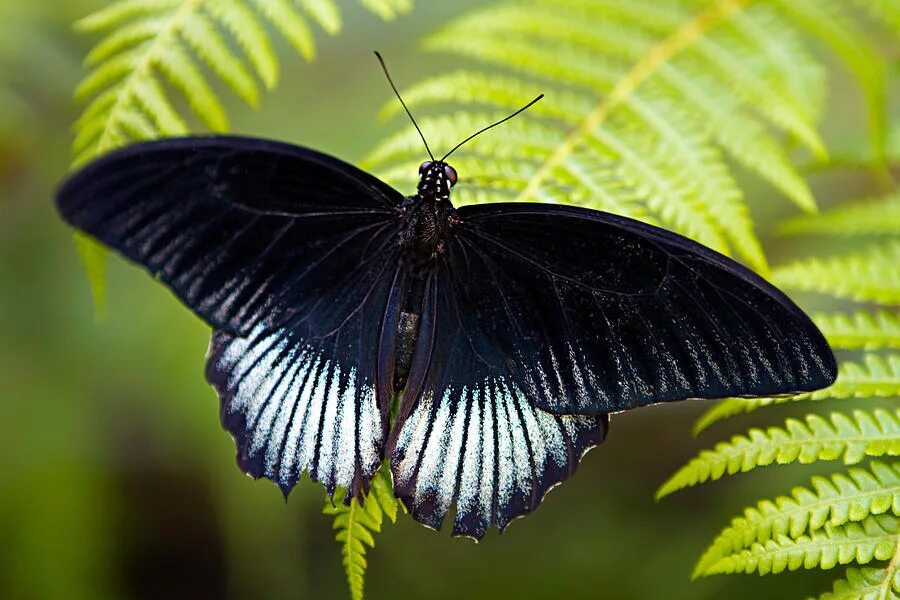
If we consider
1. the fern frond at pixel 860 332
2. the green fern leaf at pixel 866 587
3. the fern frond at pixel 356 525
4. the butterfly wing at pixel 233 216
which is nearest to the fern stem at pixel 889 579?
the green fern leaf at pixel 866 587

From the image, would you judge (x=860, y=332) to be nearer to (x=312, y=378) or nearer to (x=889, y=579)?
(x=889, y=579)

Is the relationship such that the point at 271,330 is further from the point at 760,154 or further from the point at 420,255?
the point at 760,154

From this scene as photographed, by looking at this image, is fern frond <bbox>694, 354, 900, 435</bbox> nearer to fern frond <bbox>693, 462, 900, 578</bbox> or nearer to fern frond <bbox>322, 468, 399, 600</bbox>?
fern frond <bbox>693, 462, 900, 578</bbox>

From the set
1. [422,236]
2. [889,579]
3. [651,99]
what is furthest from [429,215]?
[889,579]

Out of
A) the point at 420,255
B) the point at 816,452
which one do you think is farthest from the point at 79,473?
the point at 816,452

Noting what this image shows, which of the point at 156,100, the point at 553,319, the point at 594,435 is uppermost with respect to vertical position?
the point at 156,100

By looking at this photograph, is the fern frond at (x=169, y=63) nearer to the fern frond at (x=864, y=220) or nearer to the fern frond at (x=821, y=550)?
the fern frond at (x=864, y=220)
